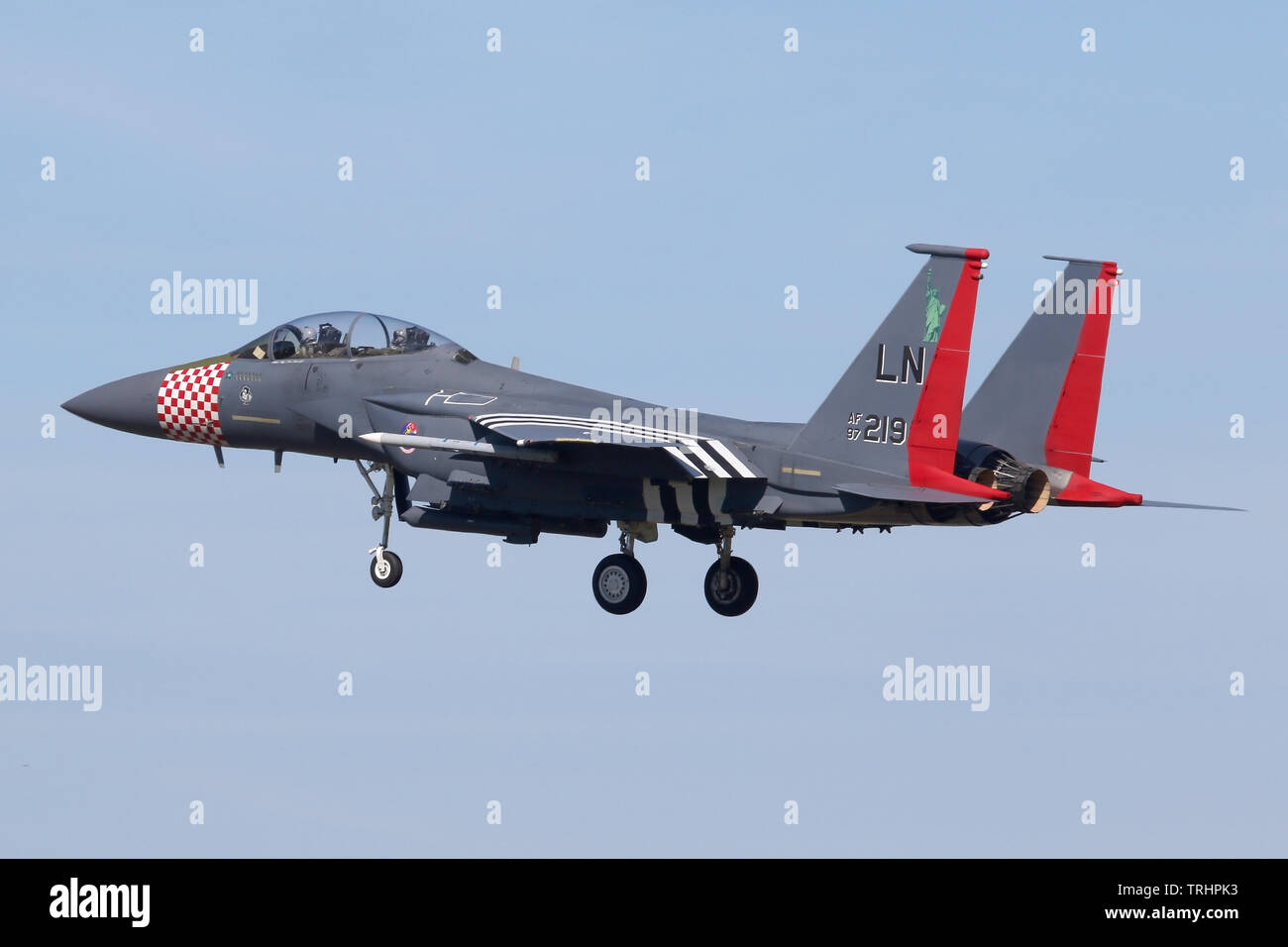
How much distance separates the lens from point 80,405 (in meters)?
32.8

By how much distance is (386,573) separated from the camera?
30875mm

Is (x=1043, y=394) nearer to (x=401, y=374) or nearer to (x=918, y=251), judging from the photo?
(x=918, y=251)

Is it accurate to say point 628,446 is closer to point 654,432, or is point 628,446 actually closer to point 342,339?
point 654,432

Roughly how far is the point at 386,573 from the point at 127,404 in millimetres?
4842

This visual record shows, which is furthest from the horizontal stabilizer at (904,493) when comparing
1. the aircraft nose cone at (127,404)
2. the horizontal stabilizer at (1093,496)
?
the aircraft nose cone at (127,404)

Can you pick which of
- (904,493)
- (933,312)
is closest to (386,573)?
(904,493)

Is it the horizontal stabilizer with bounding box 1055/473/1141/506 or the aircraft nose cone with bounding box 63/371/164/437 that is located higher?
the aircraft nose cone with bounding box 63/371/164/437

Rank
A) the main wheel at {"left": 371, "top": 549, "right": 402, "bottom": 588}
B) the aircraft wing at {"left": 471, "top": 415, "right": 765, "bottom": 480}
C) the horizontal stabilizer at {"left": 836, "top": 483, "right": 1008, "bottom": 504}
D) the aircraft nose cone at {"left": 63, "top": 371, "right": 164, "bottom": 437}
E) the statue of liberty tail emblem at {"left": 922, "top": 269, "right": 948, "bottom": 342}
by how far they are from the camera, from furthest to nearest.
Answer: the aircraft nose cone at {"left": 63, "top": 371, "right": 164, "bottom": 437} → the main wheel at {"left": 371, "top": 549, "right": 402, "bottom": 588} → the aircraft wing at {"left": 471, "top": 415, "right": 765, "bottom": 480} → the statue of liberty tail emblem at {"left": 922, "top": 269, "right": 948, "bottom": 342} → the horizontal stabilizer at {"left": 836, "top": 483, "right": 1008, "bottom": 504}

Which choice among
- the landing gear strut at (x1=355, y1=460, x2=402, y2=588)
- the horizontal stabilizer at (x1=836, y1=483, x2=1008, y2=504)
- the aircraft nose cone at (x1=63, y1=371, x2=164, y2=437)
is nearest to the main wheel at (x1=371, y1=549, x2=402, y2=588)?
the landing gear strut at (x1=355, y1=460, x2=402, y2=588)

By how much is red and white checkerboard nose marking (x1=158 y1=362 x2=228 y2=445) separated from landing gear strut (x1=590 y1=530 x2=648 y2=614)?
5.95 metres

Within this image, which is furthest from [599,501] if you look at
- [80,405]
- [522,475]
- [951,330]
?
[80,405]

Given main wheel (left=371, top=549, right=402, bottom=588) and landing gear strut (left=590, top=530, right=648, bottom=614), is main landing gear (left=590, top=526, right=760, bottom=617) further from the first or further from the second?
main wheel (left=371, top=549, right=402, bottom=588)

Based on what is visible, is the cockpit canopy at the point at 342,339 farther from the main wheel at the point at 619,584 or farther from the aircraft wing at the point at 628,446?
the main wheel at the point at 619,584

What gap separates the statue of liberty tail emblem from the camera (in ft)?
88.0
